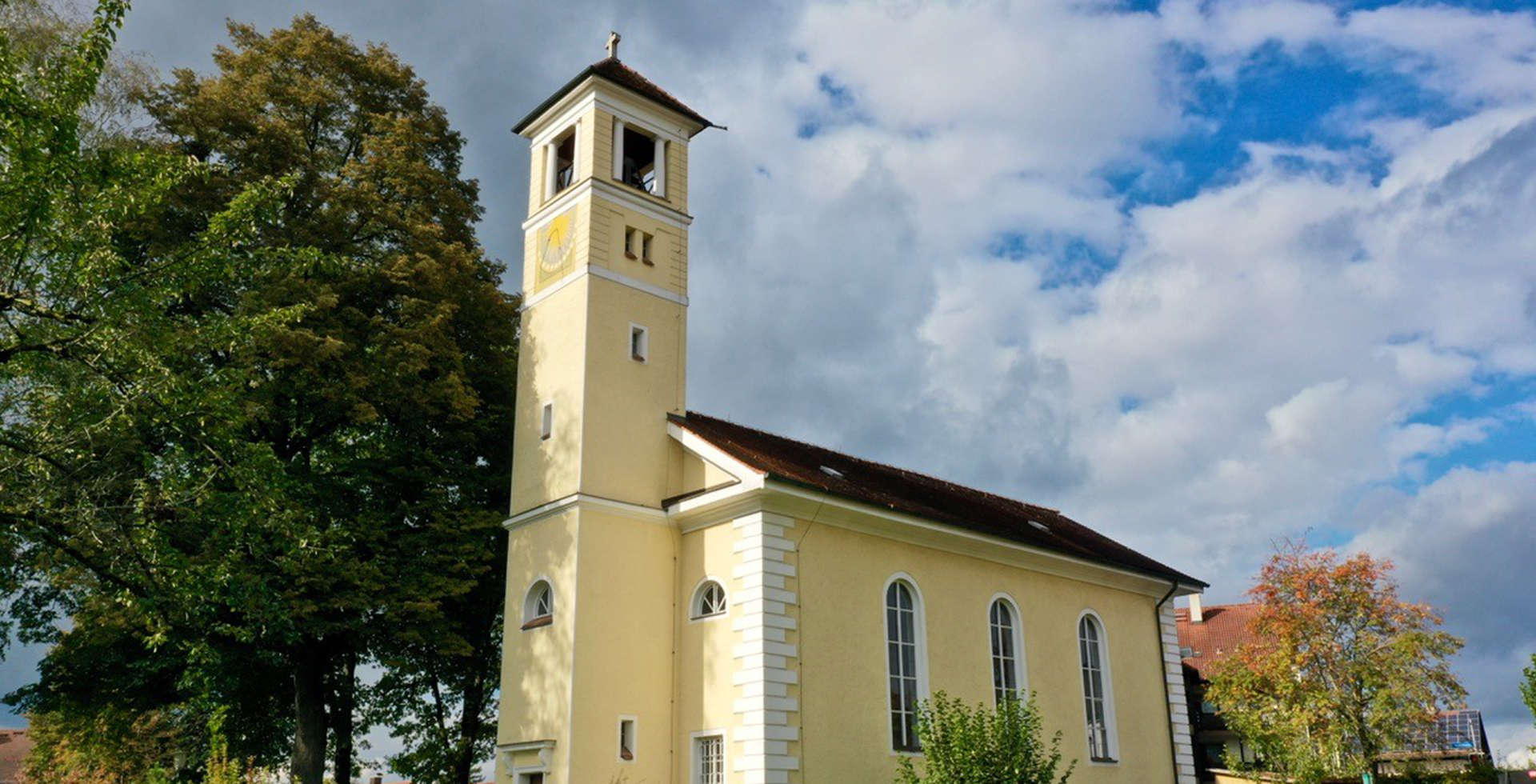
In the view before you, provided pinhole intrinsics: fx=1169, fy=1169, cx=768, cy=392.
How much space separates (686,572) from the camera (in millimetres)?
20344

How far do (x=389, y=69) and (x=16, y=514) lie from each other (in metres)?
13.6

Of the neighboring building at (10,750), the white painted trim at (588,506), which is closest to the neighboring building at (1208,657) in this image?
the white painted trim at (588,506)

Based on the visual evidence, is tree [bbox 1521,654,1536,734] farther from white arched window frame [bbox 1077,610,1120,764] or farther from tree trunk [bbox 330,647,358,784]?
tree trunk [bbox 330,647,358,784]

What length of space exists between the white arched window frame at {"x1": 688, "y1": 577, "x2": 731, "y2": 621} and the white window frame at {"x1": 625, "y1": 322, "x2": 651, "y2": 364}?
4.27 meters

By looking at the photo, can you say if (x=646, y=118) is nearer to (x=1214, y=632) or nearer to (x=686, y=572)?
(x=686, y=572)

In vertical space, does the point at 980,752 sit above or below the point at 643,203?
below

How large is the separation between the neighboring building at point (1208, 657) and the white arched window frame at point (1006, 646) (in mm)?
15413

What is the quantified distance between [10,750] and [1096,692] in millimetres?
58404

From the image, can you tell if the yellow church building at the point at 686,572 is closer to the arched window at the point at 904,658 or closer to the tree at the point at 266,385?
the arched window at the point at 904,658

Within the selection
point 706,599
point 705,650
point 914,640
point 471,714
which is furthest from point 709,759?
point 471,714

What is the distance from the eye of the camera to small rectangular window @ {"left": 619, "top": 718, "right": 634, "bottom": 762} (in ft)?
61.1

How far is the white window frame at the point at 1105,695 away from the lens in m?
23.5

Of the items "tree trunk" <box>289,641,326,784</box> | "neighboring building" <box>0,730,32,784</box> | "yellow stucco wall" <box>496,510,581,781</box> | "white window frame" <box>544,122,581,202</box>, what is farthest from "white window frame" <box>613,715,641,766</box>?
"neighboring building" <box>0,730,32,784</box>

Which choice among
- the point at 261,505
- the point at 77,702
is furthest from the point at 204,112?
the point at 77,702
